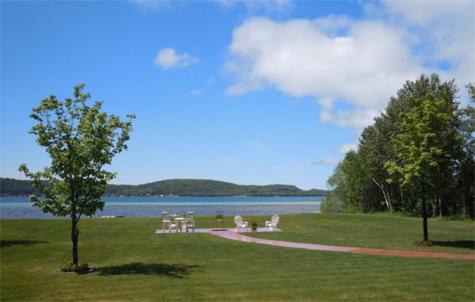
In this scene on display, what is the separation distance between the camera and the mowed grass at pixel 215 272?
36.7ft

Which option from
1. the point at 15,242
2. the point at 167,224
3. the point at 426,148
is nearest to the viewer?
the point at 426,148

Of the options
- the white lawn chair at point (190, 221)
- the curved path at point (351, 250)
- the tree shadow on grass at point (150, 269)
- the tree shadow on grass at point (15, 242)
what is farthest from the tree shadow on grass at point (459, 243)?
the tree shadow on grass at point (15, 242)

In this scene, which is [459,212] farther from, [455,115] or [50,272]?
[50,272]

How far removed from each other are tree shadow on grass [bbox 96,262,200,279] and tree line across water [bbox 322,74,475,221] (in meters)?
12.3

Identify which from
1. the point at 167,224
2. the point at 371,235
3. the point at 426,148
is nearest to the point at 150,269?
the point at 167,224

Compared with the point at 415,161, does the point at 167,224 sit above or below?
below

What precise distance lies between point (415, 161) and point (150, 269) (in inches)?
550

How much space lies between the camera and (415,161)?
840 inches

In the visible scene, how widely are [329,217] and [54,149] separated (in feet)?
90.3

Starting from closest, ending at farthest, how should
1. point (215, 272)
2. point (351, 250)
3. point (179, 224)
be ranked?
point (215, 272) < point (351, 250) < point (179, 224)

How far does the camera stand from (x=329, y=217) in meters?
37.6

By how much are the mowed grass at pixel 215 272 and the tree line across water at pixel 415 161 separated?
3834mm

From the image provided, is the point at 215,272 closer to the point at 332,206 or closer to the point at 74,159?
the point at 74,159

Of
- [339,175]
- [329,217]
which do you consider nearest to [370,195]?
[339,175]
